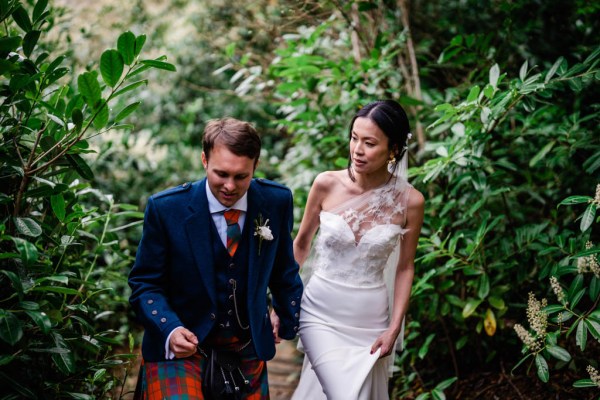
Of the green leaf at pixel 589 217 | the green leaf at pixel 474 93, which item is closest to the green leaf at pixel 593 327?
the green leaf at pixel 589 217

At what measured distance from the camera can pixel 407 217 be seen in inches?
129

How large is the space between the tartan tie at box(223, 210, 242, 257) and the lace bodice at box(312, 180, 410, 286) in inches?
30.5

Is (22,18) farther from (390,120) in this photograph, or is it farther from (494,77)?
(494,77)

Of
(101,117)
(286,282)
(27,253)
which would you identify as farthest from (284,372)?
(27,253)

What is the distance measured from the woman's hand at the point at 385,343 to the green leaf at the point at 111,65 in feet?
5.91

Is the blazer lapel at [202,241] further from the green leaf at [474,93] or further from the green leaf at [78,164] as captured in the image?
the green leaf at [474,93]

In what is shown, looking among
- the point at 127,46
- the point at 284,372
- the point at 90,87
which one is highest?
the point at 127,46

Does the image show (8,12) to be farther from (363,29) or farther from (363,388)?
(363,29)

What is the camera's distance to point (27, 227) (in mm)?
2268

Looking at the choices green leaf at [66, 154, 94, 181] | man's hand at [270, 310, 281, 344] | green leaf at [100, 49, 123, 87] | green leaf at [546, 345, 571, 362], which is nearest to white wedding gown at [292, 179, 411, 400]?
man's hand at [270, 310, 281, 344]

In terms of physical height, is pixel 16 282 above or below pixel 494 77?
above

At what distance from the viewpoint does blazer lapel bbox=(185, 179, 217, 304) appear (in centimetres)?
252

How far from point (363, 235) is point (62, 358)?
1.65 m

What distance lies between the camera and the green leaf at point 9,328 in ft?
6.55
